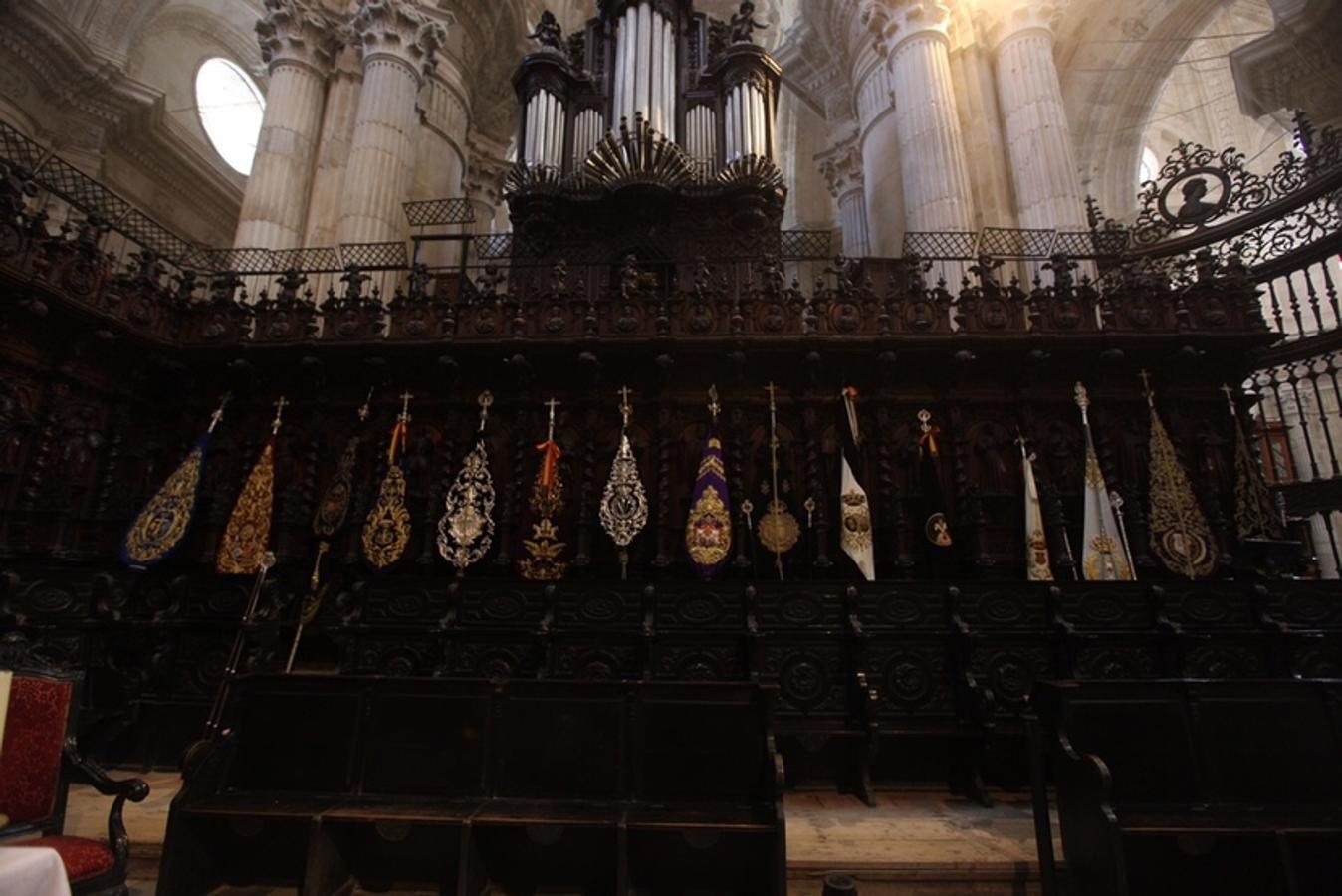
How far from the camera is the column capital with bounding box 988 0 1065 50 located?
973 centimetres

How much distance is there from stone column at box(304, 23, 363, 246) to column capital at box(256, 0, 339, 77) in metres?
0.33

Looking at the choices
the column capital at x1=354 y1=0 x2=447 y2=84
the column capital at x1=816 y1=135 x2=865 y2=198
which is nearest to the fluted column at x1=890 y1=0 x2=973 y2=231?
the column capital at x1=816 y1=135 x2=865 y2=198

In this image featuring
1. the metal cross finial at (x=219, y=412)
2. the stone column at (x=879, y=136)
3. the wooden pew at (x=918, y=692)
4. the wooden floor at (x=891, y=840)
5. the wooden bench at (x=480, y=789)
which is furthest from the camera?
the stone column at (x=879, y=136)

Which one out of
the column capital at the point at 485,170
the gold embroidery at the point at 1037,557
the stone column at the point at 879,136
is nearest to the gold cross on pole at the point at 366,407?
the gold embroidery at the point at 1037,557

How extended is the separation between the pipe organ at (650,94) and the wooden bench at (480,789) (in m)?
7.46

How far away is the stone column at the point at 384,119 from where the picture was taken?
9.08 metres

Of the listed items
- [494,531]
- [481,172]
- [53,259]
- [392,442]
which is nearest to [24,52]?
[481,172]

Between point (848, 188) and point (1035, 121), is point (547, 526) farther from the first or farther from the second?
point (848, 188)

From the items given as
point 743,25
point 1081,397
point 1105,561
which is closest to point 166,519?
point 1105,561

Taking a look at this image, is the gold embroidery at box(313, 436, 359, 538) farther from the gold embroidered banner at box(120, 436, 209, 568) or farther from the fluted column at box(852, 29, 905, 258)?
the fluted column at box(852, 29, 905, 258)

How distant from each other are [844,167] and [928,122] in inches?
199

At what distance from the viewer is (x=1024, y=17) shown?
32.0ft

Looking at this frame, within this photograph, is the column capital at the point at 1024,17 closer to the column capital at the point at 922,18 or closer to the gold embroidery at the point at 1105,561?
the column capital at the point at 922,18

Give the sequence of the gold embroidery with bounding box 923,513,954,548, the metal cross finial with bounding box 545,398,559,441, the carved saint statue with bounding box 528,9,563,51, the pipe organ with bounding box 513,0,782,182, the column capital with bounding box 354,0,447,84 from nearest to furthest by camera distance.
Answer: the gold embroidery with bounding box 923,513,954,548 → the metal cross finial with bounding box 545,398,559,441 → the pipe organ with bounding box 513,0,782,182 → the column capital with bounding box 354,0,447,84 → the carved saint statue with bounding box 528,9,563,51
